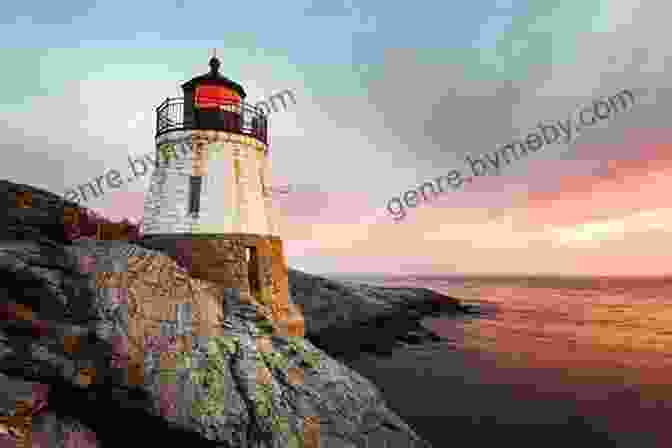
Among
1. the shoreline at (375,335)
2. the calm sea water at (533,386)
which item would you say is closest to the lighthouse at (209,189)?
the calm sea water at (533,386)

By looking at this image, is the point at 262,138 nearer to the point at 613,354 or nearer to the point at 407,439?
the point at 407,439

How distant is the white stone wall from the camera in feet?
43.8

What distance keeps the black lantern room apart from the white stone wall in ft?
1.11

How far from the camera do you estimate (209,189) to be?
1337 centimetres

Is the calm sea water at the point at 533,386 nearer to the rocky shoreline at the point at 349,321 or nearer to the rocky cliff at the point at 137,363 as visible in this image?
the rocky shoreline at the point at 349,321

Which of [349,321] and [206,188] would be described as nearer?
[206,188]

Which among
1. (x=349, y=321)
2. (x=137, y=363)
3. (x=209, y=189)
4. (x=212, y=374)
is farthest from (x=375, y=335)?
(x=137, y=363)

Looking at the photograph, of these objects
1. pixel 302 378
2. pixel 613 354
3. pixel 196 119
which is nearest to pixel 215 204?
pixel 196 119

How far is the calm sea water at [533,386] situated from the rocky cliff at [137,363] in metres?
5.54

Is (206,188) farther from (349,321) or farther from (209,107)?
(349,321)

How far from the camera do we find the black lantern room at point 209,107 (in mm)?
13445

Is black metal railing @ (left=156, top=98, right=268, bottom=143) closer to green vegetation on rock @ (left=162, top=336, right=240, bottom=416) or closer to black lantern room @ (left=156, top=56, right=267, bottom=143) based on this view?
black lantern room @ (left=156, top=56, right=267, bottom=143)

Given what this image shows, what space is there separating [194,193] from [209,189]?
65 centimetres

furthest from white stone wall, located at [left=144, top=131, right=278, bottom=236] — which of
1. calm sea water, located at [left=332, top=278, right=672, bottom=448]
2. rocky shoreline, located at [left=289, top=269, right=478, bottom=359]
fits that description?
rocky shoreline, located at [left=289, top=269, right=478, bottom=359]
